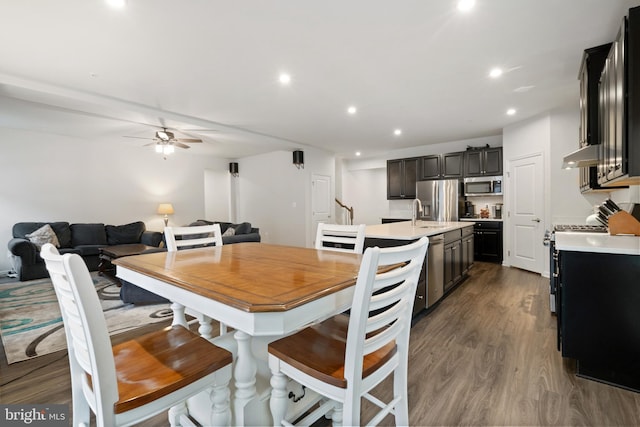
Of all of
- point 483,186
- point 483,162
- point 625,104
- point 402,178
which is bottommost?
point 483,186

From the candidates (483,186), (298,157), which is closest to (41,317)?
(298,157)

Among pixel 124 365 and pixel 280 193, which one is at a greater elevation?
pixel 280 193

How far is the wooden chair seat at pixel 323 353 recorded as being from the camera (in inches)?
39.6

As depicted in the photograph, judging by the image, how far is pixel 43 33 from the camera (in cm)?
233

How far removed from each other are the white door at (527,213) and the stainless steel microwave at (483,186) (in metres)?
0.55

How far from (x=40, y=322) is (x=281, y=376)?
3187 mm

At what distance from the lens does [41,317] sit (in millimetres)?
2969

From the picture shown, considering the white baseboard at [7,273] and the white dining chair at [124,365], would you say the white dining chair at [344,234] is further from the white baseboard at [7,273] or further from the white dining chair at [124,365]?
the white baseboard at [7,273]

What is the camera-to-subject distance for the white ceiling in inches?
84.2

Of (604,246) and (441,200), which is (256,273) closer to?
(604,246)

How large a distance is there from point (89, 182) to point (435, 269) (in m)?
6.76

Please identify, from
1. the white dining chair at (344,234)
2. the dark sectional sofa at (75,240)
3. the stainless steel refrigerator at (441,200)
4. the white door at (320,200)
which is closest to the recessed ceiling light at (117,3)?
the white dining chair at (344,234)

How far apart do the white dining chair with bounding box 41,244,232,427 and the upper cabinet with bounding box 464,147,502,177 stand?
603 centimetres

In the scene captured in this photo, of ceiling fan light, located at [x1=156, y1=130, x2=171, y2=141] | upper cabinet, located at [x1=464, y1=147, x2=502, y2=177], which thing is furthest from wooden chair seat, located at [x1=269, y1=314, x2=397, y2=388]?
upper cabinet, located at [x1=464, y1=147, x2=502, y2=177]
